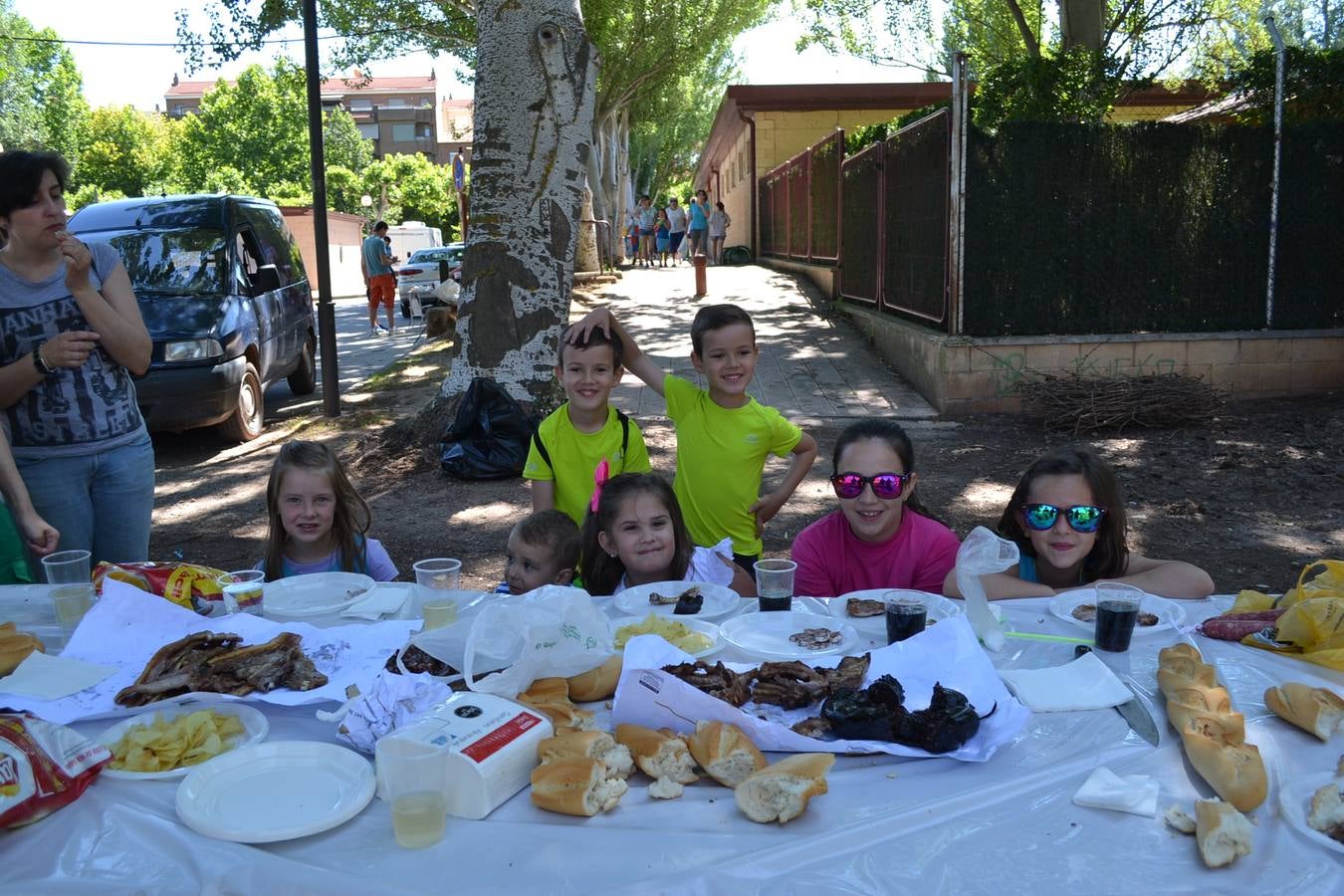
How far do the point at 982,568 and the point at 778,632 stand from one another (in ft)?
1.73

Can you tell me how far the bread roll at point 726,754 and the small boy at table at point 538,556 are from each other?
1.59 m

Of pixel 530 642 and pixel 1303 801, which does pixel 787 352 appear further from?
pixel 1303 801

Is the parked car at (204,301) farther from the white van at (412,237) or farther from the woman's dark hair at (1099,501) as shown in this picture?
the white van at (412,237)

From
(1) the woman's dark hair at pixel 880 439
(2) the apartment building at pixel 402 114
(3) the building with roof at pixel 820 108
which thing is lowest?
(1) the woman's dark hair at pixel 880 439

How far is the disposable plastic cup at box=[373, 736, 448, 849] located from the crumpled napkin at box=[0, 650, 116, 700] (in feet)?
3.12

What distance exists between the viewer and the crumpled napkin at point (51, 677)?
2172mm

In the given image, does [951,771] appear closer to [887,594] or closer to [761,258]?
[887,594]

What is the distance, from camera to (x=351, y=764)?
182 cm

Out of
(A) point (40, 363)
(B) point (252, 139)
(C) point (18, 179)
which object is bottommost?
(A) point (40, 363)

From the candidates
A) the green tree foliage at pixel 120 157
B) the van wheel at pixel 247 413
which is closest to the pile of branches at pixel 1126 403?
the van wheel at pixel 247 413

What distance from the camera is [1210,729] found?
1.81m

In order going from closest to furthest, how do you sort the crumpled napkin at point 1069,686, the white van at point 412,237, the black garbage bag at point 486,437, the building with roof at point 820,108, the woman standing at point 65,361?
the crumpled napkin at point 1069,686 → the woman standing at point 65,361 → the black garbage bag at point 486,437 → the building with roof at point 820,108 → the white van at point 412,237

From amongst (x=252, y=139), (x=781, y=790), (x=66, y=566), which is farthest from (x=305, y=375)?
(x=252, y=139)

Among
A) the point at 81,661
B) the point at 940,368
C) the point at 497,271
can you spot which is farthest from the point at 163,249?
the point at 81,661
